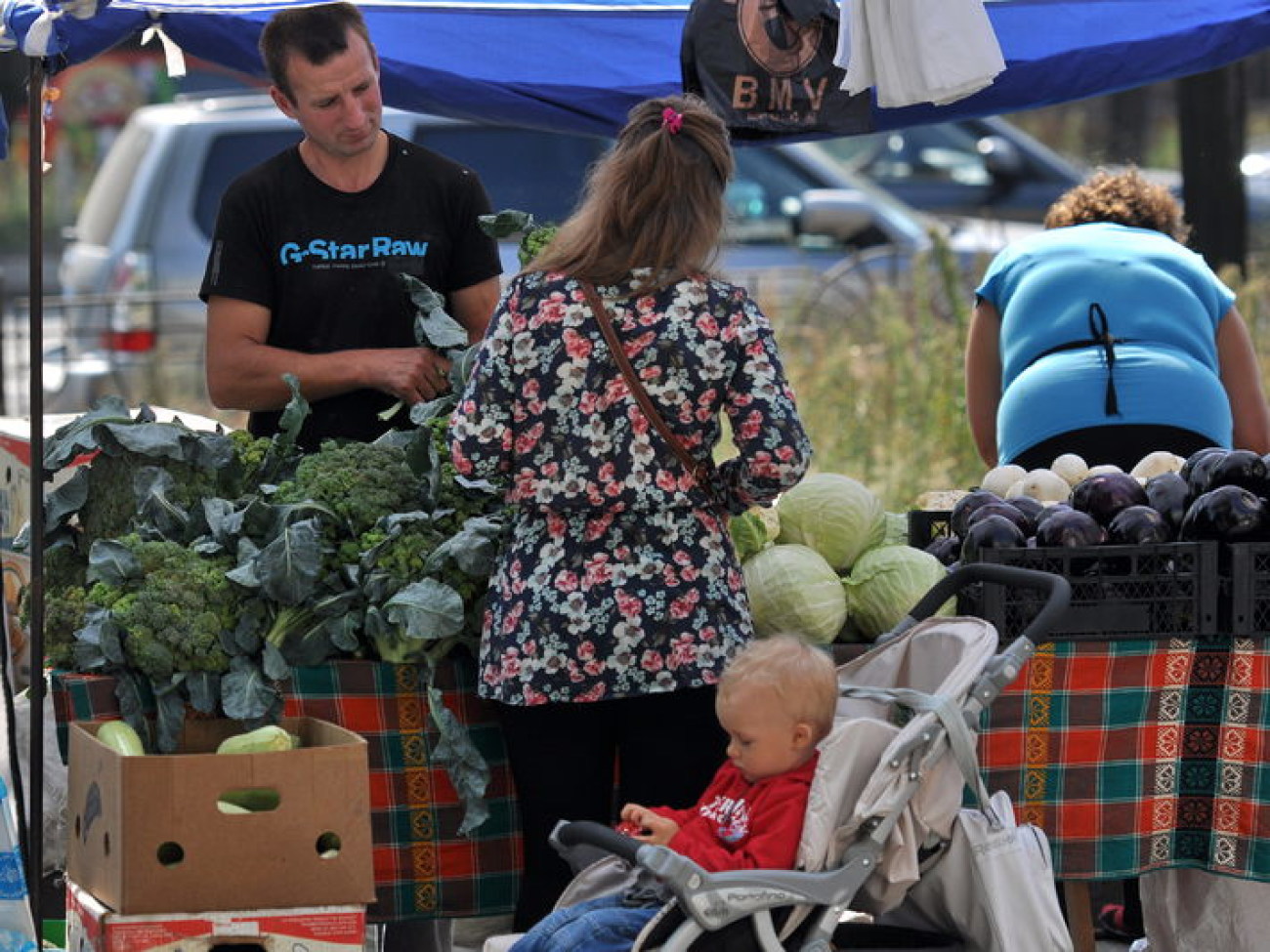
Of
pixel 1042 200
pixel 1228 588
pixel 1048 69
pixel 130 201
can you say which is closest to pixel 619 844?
pixel 1228 588

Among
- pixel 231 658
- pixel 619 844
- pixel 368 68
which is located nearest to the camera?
pixel 619 844

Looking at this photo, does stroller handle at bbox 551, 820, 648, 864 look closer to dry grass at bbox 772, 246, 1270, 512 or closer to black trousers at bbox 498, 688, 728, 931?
black trousers at bbox 498, 688, 728, 931

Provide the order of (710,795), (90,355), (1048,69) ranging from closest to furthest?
(710,795) < (1048,69) < (90,355)

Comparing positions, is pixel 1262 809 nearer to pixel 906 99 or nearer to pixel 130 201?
pixel 906 99

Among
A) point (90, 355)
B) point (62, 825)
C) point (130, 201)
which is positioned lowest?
point (62, 825)

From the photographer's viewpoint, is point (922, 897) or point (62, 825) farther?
point (62, 825)

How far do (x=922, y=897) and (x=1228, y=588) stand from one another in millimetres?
1063

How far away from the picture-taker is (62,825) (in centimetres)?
538

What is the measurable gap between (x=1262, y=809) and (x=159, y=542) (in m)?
2.44

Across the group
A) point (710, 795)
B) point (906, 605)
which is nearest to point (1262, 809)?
point (906, 605)

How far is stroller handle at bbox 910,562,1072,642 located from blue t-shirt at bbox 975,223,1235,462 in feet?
4.22

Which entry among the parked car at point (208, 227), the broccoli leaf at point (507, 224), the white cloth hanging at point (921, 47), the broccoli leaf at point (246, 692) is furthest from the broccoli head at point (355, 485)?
the parked car at point (208, 227)

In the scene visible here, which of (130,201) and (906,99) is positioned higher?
(130,201)

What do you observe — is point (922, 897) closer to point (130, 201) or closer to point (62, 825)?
point (62, 825)
